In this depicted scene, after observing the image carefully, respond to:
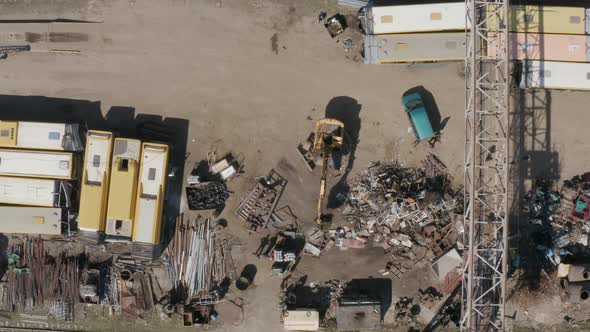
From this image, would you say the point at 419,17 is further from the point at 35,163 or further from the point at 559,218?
the point at 35,163

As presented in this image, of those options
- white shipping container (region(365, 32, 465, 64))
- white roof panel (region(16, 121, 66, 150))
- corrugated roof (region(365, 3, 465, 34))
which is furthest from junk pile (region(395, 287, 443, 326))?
white roof panel (region(16, 121, 66, 150))

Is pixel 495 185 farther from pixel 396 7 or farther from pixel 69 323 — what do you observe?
pixel 69 323

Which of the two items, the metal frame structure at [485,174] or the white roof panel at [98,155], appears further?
the white roof panel at [98,155]

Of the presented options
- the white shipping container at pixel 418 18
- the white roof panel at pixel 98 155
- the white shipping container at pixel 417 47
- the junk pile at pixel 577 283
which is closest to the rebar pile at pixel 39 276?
the white roof panel at pixel 98 155

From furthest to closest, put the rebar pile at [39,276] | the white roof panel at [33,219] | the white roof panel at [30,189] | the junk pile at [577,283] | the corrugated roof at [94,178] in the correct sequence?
the rebar pile at [39,276], the junk pile at [577,283], the white roof panel at [33,219], the white roof panel at [30,189], the corrugated roof at [94,178]

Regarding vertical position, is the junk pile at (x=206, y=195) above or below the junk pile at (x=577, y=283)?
above

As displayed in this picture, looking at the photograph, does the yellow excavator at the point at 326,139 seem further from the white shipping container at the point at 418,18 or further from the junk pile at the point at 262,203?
the white shipping container at the point at 418,18

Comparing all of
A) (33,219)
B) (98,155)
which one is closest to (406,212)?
(98,155)

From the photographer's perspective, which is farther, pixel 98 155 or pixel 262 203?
pixel 262 203
